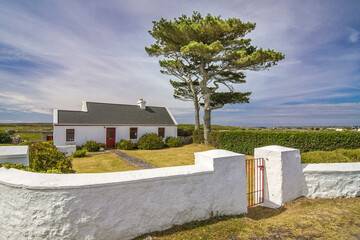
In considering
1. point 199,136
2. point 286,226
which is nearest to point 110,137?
point 199,136

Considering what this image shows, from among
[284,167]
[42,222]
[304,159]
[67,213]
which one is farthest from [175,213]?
[304,159]

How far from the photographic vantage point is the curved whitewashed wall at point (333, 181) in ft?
17.7

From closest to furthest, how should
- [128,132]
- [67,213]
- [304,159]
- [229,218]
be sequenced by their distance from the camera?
[67,213]
[229,218]
[304,159]
[128,132]

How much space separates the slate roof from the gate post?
17854 mm

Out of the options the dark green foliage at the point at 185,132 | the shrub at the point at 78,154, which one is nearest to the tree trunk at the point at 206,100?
the dark green foliage at the point at 185,132

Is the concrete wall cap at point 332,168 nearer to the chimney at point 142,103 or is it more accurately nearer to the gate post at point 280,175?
the gate post at point 280,175

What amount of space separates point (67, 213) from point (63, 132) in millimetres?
17417

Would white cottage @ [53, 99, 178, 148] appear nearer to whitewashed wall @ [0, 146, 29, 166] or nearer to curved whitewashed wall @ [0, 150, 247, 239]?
whitewashed wall @ [0, 146, 29, 166]

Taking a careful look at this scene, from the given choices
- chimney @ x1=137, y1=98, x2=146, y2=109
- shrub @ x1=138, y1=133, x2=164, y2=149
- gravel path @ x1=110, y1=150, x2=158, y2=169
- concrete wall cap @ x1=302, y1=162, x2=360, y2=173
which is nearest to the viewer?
concrete wall cap @ x1=302, y1=162, x2=360, y2=173

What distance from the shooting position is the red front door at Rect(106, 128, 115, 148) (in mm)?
19781

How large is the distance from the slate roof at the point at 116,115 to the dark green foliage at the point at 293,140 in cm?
976

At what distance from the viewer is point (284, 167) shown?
5094 millimetres

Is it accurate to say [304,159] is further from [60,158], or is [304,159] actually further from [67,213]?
[60,158]

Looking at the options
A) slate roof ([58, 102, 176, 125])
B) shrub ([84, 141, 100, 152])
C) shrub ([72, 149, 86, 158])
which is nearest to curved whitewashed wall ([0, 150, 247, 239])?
shrub ([72, 149, 86, 158])
